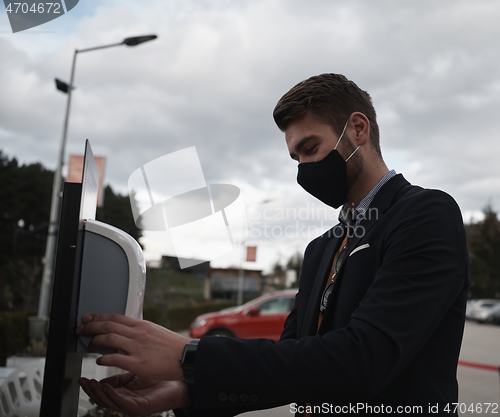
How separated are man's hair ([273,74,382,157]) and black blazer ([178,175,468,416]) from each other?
12.0 inches

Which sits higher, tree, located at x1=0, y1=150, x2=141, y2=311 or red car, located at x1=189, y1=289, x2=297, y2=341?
tree, located at x1=0, y1=150, x2=141, y2=311

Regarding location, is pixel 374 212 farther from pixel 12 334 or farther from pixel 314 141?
pixel 12 334

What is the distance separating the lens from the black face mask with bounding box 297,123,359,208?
5.17 feet

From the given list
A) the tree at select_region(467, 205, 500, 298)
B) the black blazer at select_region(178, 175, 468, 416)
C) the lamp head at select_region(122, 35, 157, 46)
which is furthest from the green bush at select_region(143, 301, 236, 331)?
the tree at select_region(467, 205, 500, 298)

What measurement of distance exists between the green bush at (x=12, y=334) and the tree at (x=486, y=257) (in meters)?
47.7

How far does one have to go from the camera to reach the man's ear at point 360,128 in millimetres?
1572

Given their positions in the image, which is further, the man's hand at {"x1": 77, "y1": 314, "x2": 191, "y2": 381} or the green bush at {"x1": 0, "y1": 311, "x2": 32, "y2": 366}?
the green bush at {"x1": 0, "y1": 311, "x2": 32, "y2": 366}

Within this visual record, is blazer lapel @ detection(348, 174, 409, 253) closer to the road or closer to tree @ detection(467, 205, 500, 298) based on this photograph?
the road

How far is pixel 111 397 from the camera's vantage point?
1.09 m

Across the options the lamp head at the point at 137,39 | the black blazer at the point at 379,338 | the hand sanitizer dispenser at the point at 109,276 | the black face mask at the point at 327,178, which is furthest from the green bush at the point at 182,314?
the hand sanitizer dispenser at the point at 109,276

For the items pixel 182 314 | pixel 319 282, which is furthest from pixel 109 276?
pixel 182 314

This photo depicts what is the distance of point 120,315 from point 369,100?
3.71 feet

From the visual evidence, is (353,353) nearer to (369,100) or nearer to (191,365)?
(191,365)

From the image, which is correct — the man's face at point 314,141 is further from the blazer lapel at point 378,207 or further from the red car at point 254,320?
the red car at point 254,320
